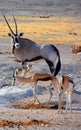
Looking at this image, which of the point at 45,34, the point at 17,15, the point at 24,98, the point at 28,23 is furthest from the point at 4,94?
the point at 17,15

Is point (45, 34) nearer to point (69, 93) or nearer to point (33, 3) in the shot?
point (69, 93)

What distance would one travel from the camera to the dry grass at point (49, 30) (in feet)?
79.8

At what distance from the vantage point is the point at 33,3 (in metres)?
49.4

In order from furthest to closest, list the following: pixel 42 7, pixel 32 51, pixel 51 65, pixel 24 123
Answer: pixel 42 7 → pixel 32 51 → pixel 51 65 → pixel 24 123

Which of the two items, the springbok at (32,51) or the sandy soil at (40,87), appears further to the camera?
the springbok at (32,51)

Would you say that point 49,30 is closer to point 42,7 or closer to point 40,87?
point 40,87

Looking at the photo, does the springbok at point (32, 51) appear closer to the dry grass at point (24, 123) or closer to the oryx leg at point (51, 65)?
the oryx leg at point (51, 65)

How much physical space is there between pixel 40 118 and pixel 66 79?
3.52ft

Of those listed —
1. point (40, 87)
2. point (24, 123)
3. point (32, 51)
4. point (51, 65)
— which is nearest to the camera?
point (24, 123)

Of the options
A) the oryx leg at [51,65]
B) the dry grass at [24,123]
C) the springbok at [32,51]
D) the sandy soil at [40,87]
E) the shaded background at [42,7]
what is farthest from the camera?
the shaded background at [42,7]

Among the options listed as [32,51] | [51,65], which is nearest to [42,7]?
[32,51]

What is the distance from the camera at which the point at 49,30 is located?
28.5 metres

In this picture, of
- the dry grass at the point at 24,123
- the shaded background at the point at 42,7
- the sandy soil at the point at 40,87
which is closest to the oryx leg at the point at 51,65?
the sandy soil at the point at 40,87

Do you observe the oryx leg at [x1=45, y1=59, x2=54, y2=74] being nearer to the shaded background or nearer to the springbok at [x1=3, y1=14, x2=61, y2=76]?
the springbok at [x1=3, y1=14, x2=61, y2=76]
